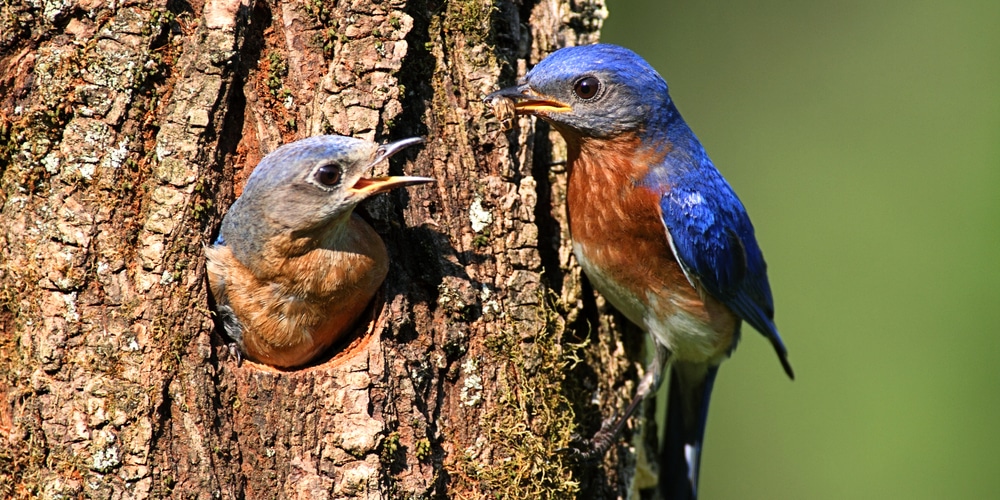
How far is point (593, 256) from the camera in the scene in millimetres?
4633

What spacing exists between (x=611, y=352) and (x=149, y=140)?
2.40 meters

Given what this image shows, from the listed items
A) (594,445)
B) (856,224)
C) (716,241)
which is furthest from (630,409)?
(856,224)

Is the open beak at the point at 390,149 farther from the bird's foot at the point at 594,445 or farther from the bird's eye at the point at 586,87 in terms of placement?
the bird's foot at the point at 594,445

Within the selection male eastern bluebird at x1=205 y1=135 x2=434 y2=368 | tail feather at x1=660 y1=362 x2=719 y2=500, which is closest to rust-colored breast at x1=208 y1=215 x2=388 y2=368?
male eastern bluebird at x1=205 y1=135 x2=434 y2=368

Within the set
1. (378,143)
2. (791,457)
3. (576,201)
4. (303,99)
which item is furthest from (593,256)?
(791,457)

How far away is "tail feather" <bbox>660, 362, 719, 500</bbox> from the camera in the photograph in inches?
220

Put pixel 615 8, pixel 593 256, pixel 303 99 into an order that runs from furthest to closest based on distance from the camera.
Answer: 1. pixel 615 8
2. pixel 593 256
3. pixel 303 99

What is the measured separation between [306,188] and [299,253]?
0.35 metres

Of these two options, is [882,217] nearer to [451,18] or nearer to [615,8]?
[615,8]

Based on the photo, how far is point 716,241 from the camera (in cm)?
493

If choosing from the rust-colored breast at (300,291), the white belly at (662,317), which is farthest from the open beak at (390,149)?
the white belly at (662,317)

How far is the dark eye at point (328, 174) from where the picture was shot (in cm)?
377

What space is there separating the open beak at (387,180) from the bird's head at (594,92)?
0.60 m

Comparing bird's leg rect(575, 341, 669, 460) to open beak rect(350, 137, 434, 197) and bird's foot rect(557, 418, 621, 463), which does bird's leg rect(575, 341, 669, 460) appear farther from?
open beak rect(350, 137, 434, 197)
